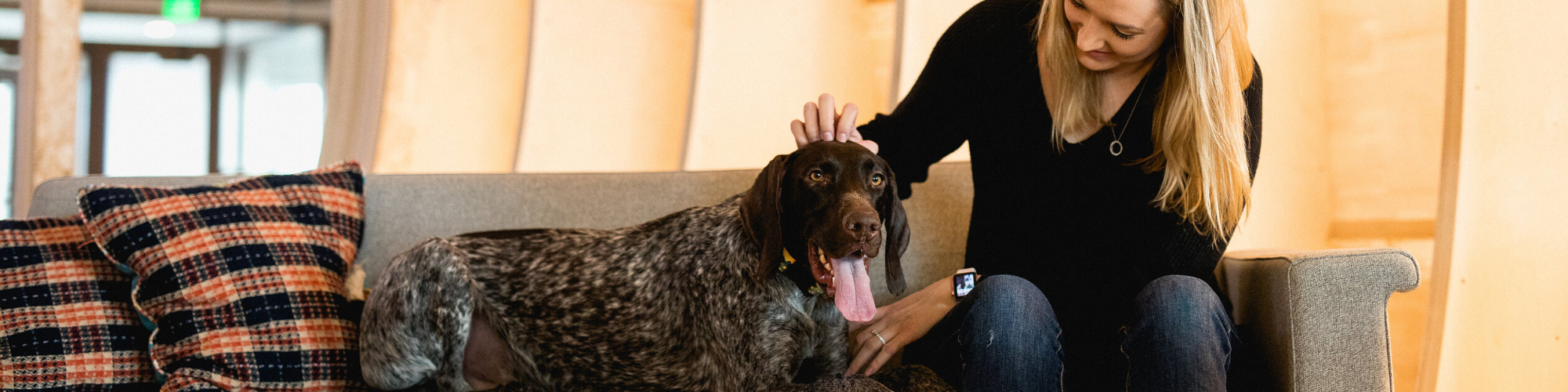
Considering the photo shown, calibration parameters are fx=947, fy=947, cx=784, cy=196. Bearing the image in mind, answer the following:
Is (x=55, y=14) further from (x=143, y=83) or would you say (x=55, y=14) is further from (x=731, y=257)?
(x=731, y=257)

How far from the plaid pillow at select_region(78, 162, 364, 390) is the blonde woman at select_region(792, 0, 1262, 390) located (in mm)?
1189

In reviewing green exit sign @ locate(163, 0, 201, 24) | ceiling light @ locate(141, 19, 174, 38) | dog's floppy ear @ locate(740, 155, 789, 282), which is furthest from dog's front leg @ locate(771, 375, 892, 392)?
ceiling light @ locate(141, 19, 174, 38)

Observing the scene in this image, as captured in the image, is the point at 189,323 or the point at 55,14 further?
the point at 55,14

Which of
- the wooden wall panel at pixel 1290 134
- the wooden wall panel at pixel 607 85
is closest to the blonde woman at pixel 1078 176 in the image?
the wooden wall panel at pixel 1290 134

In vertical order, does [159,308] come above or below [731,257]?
below

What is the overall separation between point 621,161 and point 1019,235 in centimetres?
361

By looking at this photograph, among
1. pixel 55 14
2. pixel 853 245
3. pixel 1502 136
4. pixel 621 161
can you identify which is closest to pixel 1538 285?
pixel 1502 136

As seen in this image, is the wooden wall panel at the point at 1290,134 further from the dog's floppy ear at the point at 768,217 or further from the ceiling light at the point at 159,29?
the ceiling light at the point at 159,29

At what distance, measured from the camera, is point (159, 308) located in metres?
A: 2.07

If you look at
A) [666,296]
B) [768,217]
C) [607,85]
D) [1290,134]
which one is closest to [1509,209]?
[1290,134]

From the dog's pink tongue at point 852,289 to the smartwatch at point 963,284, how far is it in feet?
1.16

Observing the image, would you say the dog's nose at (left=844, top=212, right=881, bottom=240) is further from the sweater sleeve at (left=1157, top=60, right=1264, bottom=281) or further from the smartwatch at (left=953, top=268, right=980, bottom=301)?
the sweater sleeve at (left=1157, top=60, right=1264, bottom=281)

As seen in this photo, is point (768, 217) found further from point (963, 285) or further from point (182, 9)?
point (182, 9)

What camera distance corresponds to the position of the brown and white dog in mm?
1883
